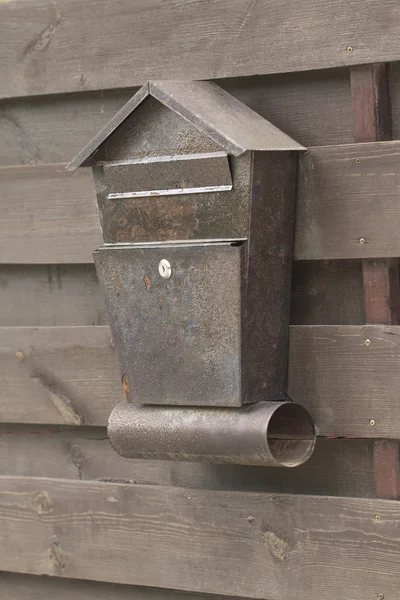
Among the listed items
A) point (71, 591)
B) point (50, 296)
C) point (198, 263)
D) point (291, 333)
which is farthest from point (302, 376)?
point (71, 591)

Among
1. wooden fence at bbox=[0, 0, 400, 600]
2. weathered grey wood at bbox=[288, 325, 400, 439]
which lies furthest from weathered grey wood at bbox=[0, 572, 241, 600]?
weathered grey wood at bbox=[288, 325, 400, 439]

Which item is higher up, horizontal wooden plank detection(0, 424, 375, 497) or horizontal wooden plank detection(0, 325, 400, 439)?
horizontal wooden plank detection(0, 325, 400, 439)

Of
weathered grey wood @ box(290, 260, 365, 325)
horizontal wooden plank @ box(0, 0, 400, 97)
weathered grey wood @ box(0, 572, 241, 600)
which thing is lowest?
weathered grey wood @ box(0, 572, 241, 600)

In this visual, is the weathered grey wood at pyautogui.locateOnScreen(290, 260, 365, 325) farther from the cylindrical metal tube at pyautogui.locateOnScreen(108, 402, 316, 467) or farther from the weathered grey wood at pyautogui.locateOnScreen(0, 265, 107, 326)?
the weathered grey wood at pyautogui.locateOnScreen(0, 265, 107, 326)

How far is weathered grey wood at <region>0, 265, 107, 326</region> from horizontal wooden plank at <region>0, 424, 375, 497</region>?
29 cm

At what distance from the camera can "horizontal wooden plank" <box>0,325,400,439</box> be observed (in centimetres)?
241

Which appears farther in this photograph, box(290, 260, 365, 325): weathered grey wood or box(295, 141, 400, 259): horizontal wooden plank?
box(290, 260, 365, 325): weathered grey wood

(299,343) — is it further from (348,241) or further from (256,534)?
(256,534)

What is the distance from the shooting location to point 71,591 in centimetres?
294

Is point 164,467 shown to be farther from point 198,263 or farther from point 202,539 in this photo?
point 198,263

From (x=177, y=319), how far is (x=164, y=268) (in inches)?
4.6

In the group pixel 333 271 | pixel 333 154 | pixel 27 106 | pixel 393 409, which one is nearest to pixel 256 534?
pixel 393 409

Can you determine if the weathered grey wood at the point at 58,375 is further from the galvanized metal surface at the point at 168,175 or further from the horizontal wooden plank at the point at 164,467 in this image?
the galvanized metal surface at the point at 168,175

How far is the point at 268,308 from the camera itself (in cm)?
241
